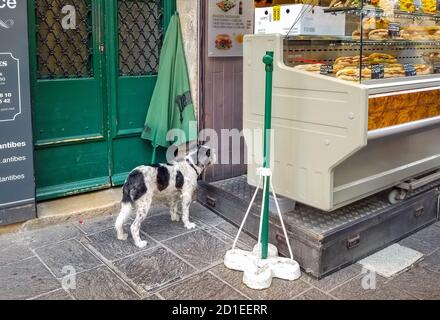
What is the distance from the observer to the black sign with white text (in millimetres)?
3771

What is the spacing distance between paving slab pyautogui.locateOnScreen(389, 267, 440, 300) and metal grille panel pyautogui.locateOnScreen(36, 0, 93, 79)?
10.4 ft

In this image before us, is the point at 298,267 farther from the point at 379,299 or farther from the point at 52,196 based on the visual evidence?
the point at 52,196

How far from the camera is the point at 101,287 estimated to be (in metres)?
3.38

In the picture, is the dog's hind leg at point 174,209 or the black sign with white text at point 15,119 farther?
the dog's hind leg at point 174,209

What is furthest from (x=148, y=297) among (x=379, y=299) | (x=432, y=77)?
(x=432, y=77)

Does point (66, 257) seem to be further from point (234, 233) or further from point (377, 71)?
point (377, 71)

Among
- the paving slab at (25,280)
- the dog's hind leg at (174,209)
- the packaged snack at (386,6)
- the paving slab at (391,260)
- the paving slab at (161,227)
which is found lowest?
the paving slab at (391,260)

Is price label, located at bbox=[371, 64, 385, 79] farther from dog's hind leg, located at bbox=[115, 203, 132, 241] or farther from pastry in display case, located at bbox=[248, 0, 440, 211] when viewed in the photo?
dog's hind leg, located at bbox=[115, 203, 132, 241]

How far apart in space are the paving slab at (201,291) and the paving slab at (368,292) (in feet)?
2.33

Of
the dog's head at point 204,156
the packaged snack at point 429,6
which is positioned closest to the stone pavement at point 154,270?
the dog's head at point 204,156

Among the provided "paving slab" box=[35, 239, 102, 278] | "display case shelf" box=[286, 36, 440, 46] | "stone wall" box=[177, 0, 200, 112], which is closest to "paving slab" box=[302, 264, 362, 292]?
"paving slab" box=[35, 239, 102, 278]

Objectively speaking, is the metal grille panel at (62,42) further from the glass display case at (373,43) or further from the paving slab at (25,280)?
the glass display case at (373,43)

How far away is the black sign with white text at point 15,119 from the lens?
12.4 ft
